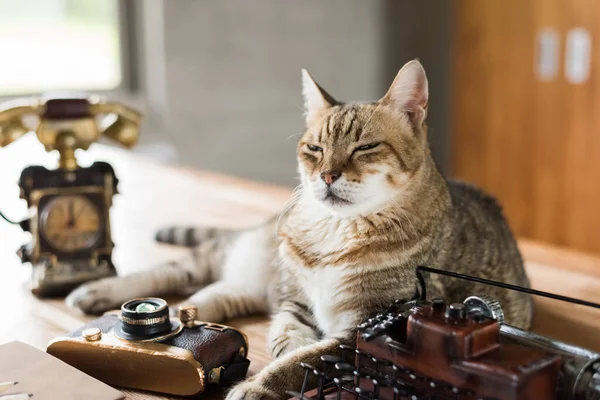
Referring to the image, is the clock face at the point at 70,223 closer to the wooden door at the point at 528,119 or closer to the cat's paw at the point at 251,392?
the cat's paw at the point at 251,392

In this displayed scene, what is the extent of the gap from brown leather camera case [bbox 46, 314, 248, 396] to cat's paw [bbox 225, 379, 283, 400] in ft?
0.16

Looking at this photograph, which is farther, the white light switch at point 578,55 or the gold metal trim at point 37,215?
the white light switch at point 578,55

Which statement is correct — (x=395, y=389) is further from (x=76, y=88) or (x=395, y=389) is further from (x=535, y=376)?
(x=76, y=88)

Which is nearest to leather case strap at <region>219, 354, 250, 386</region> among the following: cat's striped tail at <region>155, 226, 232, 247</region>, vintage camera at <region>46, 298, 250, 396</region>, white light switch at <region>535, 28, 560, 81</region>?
vintage camera at <region>46, 298, 250, 396</region>

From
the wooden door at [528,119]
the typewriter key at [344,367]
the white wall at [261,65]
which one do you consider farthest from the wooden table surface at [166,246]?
the wooden door at [528,119]

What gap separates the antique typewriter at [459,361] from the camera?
80 centimetres

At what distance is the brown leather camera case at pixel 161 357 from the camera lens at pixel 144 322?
0.02 m

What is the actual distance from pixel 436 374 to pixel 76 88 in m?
3.36

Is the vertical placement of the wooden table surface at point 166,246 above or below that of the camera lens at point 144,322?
below

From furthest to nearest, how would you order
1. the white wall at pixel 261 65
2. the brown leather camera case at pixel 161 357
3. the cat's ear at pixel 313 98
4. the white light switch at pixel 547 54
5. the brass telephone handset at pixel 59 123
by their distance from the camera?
the white wall at pixel 261 65
the white light switch at pixel 547 54
the brass telephone handset at pixel 59 123
the cat's ear at pixel 313 98
the brown leather camera case at pixel 161 357

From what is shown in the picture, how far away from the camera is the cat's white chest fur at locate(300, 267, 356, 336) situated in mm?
1147

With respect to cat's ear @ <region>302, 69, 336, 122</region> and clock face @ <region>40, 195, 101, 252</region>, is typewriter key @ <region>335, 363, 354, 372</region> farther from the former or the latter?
clock face @ <region>40, 195, 101, 252</region>

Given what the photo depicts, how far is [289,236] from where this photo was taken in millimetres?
1240

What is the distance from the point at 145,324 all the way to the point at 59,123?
23.5 inches
